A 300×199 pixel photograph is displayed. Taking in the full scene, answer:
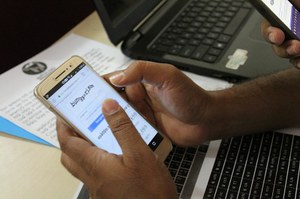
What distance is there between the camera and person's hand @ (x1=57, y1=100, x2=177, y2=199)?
51 centimetres

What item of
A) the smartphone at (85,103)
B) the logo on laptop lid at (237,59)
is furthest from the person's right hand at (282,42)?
the smartphone at (85,103)

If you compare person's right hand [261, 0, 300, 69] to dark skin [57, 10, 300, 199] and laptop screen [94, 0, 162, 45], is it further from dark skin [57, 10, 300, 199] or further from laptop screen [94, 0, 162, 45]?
laptop screen [94, 0, 162, 45]

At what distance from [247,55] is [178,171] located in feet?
1.03

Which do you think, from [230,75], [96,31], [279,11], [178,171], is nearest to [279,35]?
[279,11]

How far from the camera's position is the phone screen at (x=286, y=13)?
0.68 metres

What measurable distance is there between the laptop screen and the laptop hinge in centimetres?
3

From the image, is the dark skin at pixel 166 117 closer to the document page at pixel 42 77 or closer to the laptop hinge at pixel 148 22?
the document page at pixel 42 77

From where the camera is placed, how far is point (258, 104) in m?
0.72

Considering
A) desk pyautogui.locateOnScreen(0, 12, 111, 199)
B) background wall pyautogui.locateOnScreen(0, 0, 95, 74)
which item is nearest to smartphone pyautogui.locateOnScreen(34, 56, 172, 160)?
desk pyautogui.locateOnScreen(0, 12, 111, 199)

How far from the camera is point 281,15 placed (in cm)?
69

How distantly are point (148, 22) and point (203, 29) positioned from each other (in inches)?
4.6

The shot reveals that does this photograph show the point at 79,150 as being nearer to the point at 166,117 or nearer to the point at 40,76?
the point at 166,117

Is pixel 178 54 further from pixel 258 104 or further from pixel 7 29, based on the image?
pixel 7 29

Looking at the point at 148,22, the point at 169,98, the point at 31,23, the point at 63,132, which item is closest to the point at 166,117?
the point at 169,98
